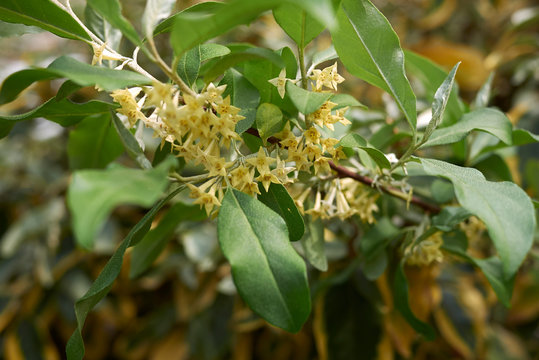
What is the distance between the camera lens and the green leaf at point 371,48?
1.84 ft

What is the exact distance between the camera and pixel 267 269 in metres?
0.49

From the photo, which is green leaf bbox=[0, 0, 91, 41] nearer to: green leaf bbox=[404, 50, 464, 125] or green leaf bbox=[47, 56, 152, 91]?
green leaf bbox=[47, 56, 152, 91]

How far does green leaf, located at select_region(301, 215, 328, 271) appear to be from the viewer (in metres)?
0.70

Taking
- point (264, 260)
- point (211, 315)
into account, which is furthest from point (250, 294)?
point (211, 315)

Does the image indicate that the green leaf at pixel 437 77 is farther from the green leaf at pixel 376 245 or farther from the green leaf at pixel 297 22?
the green leaf at pixel 297 22

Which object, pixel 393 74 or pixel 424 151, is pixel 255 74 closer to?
pixel 393 74

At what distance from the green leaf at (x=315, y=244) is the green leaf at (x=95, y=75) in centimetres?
36

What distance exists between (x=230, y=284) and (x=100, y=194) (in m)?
0.94

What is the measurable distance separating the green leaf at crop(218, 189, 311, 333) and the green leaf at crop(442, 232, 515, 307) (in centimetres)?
37

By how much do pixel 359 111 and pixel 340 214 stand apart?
1.76 feet

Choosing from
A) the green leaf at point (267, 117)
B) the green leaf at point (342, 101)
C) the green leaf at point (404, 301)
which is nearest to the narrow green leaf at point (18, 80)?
the green leaf at point (267, 117)

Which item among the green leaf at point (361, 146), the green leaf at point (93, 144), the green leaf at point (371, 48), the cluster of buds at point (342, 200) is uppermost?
the green leaf at point (371, 48)

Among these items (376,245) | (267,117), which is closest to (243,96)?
(267,117)

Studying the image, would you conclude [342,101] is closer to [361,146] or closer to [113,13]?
[361,146]
